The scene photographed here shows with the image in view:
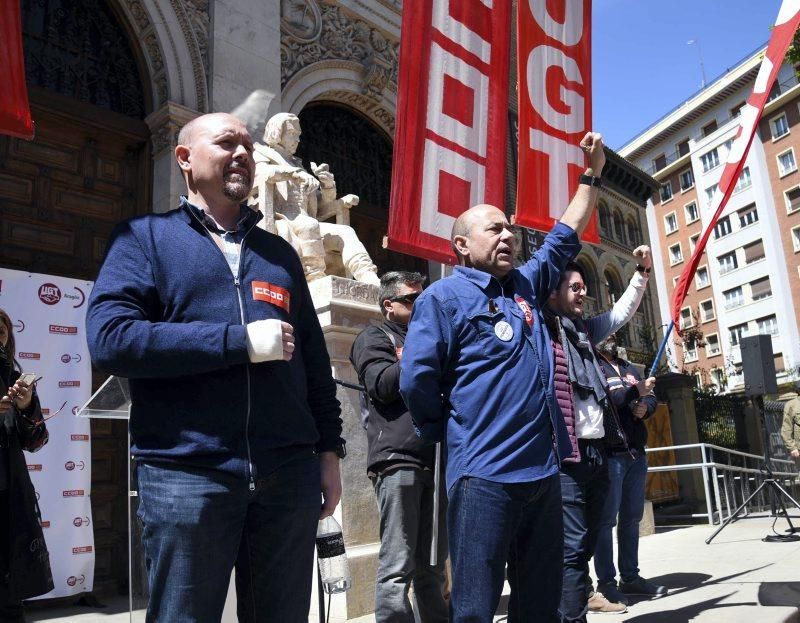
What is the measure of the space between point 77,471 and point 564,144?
17.0 feet

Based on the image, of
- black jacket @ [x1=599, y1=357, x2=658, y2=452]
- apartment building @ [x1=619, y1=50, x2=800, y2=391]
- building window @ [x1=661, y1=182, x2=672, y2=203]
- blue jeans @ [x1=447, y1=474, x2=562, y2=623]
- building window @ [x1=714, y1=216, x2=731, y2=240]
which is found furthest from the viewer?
building window @ [x1=661, y1=182, x2=672, y2=203]

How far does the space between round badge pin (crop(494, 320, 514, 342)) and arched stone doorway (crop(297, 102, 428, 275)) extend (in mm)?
7916

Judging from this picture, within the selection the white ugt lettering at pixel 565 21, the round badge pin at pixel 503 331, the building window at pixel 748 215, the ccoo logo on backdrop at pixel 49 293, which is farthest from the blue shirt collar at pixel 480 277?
the building window at pixel 748 215

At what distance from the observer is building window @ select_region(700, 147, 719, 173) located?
4962 centimetres

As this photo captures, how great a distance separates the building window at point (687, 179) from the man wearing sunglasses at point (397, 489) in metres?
55.0

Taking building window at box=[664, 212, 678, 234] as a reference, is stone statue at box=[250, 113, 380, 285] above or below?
below

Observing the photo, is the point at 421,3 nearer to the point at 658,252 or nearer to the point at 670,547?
the point at 670,547

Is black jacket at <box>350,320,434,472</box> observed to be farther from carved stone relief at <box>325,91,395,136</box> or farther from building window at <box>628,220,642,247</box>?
building window at <box>628,220,642,247</box>

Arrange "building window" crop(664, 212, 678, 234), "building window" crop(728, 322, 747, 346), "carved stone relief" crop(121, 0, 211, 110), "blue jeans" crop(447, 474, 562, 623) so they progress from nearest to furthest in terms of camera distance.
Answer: "blue jeans" crop(447, 474, 562, 623), "carved stone relief" crop(121, 0, 211, 110), "building window" crop(728, 322, 747, 346), "building window" crop(664, 212, 678, 234)

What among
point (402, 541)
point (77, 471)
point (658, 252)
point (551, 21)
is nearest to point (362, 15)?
point (551, 21)

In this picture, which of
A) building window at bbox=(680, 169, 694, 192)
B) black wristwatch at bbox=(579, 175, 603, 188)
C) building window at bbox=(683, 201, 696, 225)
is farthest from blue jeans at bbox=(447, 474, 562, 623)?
building window at bbox=(680, 169, 694, 192)

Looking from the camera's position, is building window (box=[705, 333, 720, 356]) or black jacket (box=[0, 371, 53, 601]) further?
building window (box=[705, 333, 720, 356])

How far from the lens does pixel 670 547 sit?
7.11 meters

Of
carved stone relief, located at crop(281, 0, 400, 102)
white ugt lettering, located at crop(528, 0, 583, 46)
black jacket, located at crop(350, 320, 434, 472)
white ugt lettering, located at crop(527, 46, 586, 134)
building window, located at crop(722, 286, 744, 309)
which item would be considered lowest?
black jacket, located at crop(350, 320, 434, 472)
